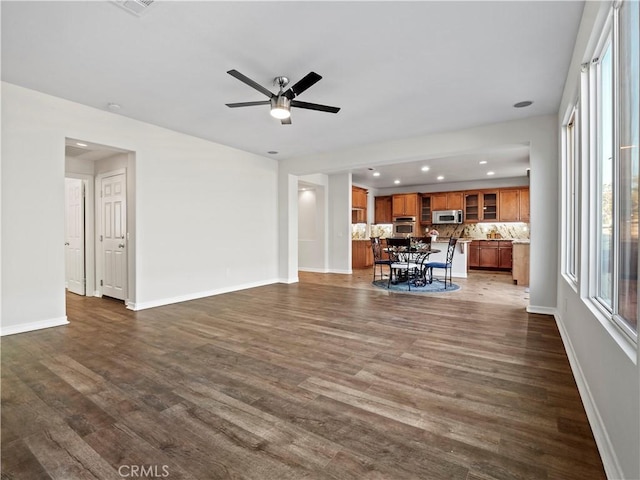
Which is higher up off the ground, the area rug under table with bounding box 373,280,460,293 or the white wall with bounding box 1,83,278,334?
the white wall with bounding box 1,83,278,334

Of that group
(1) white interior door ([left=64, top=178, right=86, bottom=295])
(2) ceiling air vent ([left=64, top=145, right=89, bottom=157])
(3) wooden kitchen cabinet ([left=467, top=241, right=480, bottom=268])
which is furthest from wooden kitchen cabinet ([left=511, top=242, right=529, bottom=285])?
(1) white interior door ([left=64, top=178, right=86, bottom=295])

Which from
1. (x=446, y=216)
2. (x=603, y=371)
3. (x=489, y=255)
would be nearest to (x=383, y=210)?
(x=446, y=216)

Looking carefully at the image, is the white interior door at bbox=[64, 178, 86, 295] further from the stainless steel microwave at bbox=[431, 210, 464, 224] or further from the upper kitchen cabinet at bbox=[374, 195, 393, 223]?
the stainless steel microwave at bbox=[431, 210, 464, 224]

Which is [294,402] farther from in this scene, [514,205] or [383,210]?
[383,210]

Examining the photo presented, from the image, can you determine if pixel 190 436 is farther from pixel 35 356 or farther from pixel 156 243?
pixel 156 243

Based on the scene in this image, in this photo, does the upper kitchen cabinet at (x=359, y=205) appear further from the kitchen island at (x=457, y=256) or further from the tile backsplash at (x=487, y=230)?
the kitchen island at (x=457, y=256)

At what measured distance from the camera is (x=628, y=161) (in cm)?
153

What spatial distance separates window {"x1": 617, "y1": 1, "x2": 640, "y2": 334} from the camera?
1394 mm

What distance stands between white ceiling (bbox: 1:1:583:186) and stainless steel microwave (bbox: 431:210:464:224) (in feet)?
19.2

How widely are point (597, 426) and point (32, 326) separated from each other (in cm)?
525

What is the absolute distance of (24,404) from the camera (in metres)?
2.09

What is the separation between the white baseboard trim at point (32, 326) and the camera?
3.52 m

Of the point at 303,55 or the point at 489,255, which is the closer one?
the point at 303,55

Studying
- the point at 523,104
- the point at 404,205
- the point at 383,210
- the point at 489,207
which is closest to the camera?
the point at 523,104
